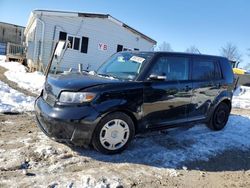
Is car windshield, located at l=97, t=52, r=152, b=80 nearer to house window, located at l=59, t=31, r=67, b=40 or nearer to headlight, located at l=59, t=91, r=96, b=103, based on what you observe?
headlight, located at l=59, t=91, r=96, b=103

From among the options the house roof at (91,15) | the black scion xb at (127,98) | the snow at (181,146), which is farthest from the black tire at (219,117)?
the house roof at (91,15)

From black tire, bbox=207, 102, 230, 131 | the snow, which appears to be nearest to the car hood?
the snow

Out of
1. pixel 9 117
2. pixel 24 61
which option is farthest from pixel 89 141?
pixel 24 61

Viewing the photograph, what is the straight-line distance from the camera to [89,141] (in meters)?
4.58

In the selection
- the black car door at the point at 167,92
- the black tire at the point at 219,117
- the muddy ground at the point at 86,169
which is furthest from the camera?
the black tire at the point at 219,117

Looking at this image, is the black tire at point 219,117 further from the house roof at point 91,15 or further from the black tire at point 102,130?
the house roof at point 91,15

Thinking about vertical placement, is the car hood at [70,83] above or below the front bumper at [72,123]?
above

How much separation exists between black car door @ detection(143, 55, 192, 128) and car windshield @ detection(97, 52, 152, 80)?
238mm

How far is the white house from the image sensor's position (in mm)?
18297

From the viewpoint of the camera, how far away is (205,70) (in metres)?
6.43

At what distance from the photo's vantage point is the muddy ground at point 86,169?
3.83m

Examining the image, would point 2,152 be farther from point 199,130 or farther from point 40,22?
point 40,22

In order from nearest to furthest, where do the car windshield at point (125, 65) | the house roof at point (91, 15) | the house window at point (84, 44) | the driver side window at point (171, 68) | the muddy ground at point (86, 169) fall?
the muddy ground at point (86, 169) < the car windshield at point (125, 65) < the driver side window at point (171, 68) < the house roof at point (91, 15) < the house window at point (84, 44)

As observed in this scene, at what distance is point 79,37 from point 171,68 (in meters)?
15.2
